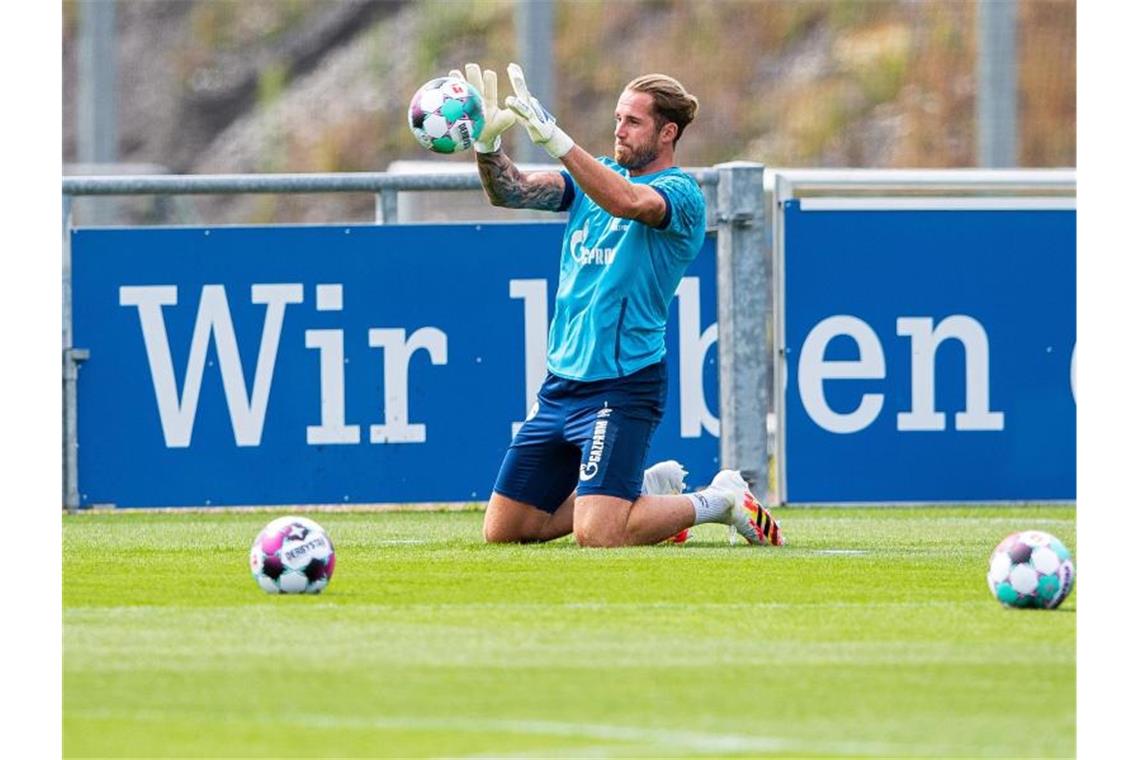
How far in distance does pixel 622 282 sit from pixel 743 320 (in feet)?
9.94

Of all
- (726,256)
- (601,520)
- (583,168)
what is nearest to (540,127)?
(583,168)

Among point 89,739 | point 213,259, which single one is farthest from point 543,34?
point 89,739

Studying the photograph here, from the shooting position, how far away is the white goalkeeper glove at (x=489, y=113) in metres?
10.3

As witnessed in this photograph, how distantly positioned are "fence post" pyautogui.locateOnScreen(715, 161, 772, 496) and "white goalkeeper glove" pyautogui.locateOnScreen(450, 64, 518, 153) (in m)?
3.32

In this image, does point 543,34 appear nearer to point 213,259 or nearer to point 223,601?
point 213,259

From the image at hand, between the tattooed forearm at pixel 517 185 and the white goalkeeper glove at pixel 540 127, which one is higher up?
the white goalkeeper glove at pixel 540 127

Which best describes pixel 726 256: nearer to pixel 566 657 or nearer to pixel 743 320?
pixel 743 320

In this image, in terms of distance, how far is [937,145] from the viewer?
29047 mm

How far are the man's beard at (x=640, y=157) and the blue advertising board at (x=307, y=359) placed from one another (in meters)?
2.89

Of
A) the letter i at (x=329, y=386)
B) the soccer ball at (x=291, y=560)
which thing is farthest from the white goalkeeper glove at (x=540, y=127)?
the letter i at (x=329, y=386)

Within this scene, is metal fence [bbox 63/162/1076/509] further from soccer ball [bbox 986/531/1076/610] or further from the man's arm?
soccer ball [bbox 986/531/1076/610]

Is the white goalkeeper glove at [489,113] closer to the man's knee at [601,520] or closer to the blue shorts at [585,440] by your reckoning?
the blue shorts at [585,440]

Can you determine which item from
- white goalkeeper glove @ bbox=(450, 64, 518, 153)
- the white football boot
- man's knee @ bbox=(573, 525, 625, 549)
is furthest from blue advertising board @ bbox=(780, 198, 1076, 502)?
white goalkeeper glove @ bbox=(450, 64, 518, 153)

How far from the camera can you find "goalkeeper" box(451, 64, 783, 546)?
34.5 ft
